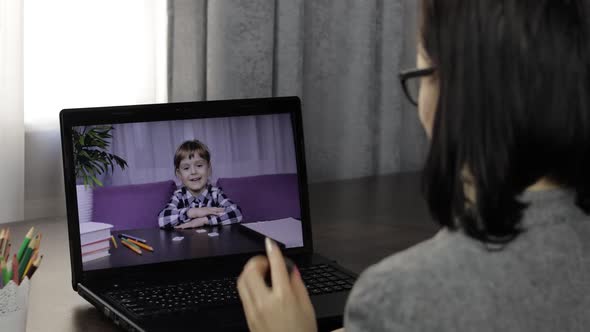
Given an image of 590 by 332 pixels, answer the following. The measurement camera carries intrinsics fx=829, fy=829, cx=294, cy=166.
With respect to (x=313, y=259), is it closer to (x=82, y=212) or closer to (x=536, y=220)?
(x=82, y=212)

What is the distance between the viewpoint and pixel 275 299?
0.74 meters

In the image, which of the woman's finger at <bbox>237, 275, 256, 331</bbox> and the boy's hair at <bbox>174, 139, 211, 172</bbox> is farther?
the boy's hair at <bbox>174, 139, 211, 172</bbox>

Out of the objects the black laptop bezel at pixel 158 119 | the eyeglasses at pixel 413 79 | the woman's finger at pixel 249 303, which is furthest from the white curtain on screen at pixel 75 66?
the eyeglasses at pixel 413 79

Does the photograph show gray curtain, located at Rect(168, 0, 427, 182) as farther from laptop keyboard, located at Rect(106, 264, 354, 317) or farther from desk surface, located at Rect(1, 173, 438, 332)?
laptop keyboard, located at Rect(106, 264, 354, 317)

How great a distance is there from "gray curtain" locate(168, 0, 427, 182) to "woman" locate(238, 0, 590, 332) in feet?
4.57

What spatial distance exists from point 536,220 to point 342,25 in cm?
174

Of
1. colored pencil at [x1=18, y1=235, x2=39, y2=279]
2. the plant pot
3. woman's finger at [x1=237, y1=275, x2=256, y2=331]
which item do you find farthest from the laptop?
woman's finger at [x1=237, y1=275, x2=256, y2=331]

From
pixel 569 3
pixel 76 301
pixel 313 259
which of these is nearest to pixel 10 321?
pixel 76 301

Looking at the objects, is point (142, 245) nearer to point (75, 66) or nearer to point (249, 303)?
point (249, 303)

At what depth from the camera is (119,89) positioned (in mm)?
2061

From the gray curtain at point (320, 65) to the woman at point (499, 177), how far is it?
1.39m

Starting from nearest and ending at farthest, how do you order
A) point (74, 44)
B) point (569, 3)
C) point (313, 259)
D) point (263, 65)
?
point (569, 3)
point (313, 259)
point (74, 44)
point (263, 65)

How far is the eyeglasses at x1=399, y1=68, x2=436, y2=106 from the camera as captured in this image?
25.0 inches

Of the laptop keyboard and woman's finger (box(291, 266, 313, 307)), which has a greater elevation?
woman's finger (box(291, 266, 313, 307))
